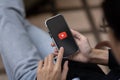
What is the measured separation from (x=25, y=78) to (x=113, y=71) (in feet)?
0.96

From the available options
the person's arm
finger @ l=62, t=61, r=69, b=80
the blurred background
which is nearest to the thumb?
finger @ l=62, t=61, r=69, b=80

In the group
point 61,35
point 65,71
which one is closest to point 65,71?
point 65,71

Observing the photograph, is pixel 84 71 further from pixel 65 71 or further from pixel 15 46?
pixel 15 46

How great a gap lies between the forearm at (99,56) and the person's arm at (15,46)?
189 mm

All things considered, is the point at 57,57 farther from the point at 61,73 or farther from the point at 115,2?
the point at 115,2

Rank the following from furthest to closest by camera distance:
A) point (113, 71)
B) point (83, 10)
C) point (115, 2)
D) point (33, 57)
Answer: point (83, 10) < point (33, 57) < point (113, 71) < point (115, 2)

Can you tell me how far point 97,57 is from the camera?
108 centimetres

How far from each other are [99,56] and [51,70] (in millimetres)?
215

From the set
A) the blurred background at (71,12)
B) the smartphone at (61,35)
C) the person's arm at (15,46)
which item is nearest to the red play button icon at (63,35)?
the smartphone at (61,35)

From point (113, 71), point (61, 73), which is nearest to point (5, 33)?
point (61, 73)

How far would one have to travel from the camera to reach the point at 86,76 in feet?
3.18

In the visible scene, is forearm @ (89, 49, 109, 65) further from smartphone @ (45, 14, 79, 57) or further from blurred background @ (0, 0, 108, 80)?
blurred background @ (0, 0, 108, 80)

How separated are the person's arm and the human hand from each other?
8 centimetres

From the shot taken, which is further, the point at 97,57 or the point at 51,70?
the point at 97,57
